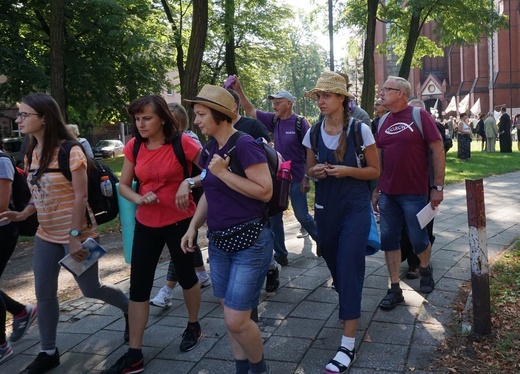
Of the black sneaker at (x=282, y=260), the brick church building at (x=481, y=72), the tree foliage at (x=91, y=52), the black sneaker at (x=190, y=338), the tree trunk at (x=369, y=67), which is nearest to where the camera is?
the black sneaker at (x=190, y=338)

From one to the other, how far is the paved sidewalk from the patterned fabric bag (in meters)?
1.06

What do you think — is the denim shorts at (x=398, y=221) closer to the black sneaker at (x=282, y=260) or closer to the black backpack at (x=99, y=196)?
the black sneaker at (x=282, y=260)

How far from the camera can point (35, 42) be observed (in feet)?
84.7

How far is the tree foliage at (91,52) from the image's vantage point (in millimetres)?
21766

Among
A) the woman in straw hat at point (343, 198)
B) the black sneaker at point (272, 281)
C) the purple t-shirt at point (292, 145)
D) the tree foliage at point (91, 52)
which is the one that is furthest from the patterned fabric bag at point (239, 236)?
the tree foliage at point (91, 52)

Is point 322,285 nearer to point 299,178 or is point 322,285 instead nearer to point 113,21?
point 299,178

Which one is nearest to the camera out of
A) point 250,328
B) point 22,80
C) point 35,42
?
point 250,328

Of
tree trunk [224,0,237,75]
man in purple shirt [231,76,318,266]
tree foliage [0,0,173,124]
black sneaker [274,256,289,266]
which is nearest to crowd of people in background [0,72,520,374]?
man in purple shirt [231,76,318,266]

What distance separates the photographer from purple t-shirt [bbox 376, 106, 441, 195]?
4.98 metres

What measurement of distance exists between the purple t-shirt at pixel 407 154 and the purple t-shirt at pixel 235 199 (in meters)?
1.99

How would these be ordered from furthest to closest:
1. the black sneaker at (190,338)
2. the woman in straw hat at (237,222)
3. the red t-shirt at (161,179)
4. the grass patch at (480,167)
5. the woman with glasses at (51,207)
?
the grass patch at (480,167) → the black sneaker at (190,338) → the red t-shirt at (161,179) → the woman with glasses at (51,207) → the woman in straw hat at (237,222)

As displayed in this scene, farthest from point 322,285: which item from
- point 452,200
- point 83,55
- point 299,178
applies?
point 83,55

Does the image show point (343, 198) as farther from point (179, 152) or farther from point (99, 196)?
point (99, 196)

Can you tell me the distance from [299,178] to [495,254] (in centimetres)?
260
